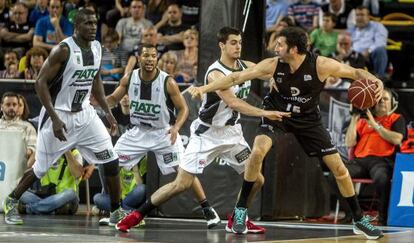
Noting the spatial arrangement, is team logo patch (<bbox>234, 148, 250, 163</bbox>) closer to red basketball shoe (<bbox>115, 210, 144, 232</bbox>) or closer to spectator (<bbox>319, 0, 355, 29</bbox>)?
red basketball shoe (<bbox>115, 210, 144, 232</bbox>)

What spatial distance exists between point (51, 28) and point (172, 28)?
2.23 meters

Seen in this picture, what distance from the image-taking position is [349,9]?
1942 cm

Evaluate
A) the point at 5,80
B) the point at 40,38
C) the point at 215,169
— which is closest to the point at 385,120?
the point at 215,169

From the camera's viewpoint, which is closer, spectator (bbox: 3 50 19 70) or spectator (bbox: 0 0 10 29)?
spectator (bbox: 3 50 19 70)

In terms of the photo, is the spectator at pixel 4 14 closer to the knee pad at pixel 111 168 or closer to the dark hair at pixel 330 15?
the dark hair at pixel 330 15

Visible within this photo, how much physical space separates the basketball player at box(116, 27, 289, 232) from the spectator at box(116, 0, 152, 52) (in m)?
6.46

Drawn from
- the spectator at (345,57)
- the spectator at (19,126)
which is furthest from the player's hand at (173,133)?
the spectator at (345,57)

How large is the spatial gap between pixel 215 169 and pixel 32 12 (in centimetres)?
743

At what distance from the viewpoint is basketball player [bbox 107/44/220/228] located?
14.0 meters

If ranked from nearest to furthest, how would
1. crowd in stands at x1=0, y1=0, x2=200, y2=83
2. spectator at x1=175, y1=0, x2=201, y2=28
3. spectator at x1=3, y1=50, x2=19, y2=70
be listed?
1. crowd in stands at x1=0, y1=0, x2=200, y2=83
2. spectator at x1=3, y1=50, x2=19, y2=70
3. spectator at x1=175, y1=0, x2=201, y2=28

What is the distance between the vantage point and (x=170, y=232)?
12508 millimetres

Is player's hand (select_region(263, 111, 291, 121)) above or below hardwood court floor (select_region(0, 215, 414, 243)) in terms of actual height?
above

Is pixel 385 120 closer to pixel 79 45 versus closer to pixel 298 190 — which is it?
pixel 298 190

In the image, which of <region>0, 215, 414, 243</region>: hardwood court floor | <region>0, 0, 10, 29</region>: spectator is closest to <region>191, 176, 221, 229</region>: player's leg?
<region>0, 215, 414, 243</region>: hardwood court floor
